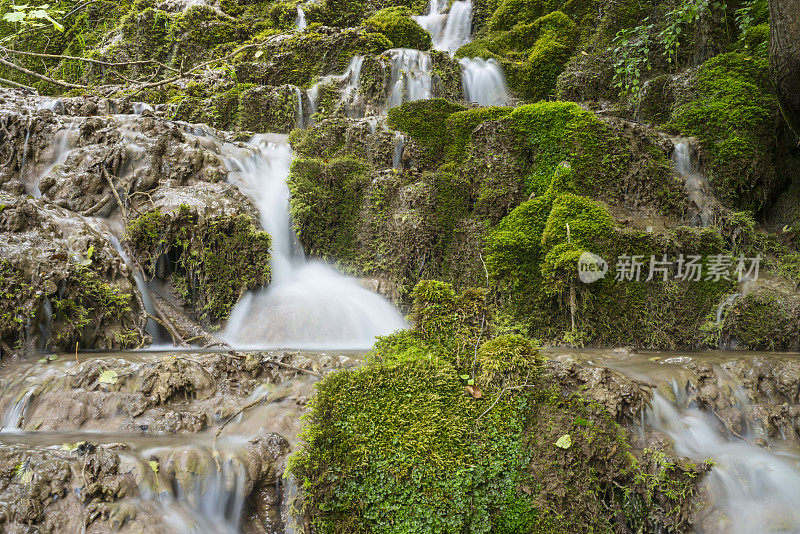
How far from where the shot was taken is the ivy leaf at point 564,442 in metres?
3.05

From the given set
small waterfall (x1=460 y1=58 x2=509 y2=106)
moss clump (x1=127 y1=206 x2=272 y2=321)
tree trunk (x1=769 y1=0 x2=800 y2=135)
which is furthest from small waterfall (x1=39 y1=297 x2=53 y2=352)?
small waterfall (x1=460 y1=58 x2=509 y2=106)

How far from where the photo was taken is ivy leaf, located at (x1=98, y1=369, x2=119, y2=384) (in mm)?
4281

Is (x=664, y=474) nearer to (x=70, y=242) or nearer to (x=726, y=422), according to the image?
(x=726, y=422)

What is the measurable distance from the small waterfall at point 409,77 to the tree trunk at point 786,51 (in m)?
7.16

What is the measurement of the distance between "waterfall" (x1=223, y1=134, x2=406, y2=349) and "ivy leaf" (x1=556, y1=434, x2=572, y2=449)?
153 inches

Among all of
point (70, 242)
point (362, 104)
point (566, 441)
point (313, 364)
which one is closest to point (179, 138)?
point (70, 242)

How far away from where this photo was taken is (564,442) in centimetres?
306

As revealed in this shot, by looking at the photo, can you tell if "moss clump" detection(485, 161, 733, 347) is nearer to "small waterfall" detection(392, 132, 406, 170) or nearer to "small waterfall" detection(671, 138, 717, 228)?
"small waterfall" detection(671, 138, 717, 228)

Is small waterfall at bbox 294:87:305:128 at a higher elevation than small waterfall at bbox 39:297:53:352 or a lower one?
higher

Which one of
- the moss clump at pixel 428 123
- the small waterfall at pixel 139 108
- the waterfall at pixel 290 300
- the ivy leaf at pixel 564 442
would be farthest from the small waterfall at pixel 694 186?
the small waterfall at pixel 139 108

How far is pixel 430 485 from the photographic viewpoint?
282 centimetres

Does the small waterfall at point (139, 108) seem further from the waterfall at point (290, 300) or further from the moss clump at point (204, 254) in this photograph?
the moss clump at point (204, 254)

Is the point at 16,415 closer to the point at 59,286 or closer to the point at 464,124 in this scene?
the point at 59,286

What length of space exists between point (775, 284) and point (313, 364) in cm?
654
